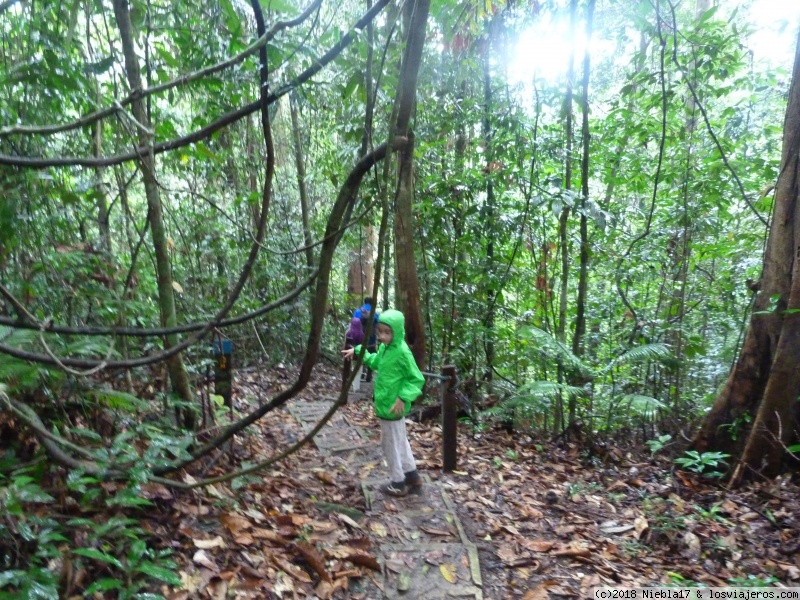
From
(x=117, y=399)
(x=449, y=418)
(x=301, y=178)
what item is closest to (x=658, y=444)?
(x=449, y=418)

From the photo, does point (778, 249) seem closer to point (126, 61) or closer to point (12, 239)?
point (126, 61)

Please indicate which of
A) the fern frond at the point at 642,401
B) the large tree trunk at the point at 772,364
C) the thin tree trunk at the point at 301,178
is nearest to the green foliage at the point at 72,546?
the fern frond at the point at 642,401

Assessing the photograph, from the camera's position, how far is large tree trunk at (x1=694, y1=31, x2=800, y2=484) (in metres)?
4.92

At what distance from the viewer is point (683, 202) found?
7.70 metres

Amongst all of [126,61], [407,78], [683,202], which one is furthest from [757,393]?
[126,61]

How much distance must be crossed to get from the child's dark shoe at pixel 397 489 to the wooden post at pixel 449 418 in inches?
31.6

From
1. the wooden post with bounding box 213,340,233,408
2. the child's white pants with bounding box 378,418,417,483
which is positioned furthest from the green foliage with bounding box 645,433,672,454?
the wooden post with bounding box 213,340,233,408

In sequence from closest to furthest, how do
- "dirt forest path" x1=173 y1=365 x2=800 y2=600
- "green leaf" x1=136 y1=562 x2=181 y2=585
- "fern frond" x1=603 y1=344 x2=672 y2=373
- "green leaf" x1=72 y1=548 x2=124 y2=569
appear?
"green leaf" x1=72 y1=548 x2=124 y2=569 → "green leaf" x1=136 y1=562 x2=181 y2=585 → "dirt forest path" x1=173 y1=365 x2=800 y2=600 → "fern frond" x1=603 y1=344 x2=672 y2=373

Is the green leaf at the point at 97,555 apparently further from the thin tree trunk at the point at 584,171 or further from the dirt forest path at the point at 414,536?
the thin tree trunk at the point at 584,171

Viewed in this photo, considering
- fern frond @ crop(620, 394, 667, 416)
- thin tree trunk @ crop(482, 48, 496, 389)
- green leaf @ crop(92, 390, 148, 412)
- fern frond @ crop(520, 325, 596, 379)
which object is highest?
thin tree trunk @ crop(482, 48, 496, 389)

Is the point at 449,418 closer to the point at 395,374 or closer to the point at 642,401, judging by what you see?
the point at 395,374

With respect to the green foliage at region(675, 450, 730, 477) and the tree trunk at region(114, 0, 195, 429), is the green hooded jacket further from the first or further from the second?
the green foliage at region(675, 450, 730, 477)

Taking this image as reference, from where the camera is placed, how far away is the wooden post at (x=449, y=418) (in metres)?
5.50

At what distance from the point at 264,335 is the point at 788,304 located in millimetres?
8463
